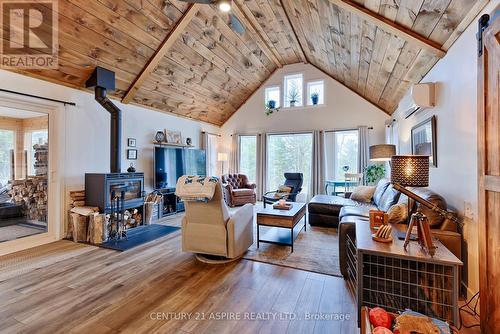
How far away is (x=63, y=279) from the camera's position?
238cm

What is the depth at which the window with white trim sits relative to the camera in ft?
21.9

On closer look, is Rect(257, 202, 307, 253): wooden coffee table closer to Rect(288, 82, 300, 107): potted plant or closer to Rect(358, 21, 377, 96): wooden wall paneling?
Rect(358, 21, 377, 96): wooden wall paneling

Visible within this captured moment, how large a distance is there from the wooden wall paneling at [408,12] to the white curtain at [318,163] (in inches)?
157

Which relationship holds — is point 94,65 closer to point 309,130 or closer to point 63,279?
point 63,279

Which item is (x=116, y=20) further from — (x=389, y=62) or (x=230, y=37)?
(x=389, y=62)

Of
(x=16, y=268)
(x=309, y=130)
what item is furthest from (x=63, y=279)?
(x=309, y=130)

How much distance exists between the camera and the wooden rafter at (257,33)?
4.00 meters

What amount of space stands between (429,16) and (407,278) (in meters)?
2.23

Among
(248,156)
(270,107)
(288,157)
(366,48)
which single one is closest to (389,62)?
(366,48)

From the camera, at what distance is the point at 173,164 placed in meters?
5.48

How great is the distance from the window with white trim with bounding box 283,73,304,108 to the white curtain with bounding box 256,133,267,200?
1215mm

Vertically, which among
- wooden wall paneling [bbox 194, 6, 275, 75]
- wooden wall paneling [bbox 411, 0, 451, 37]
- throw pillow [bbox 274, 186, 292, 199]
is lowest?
throw pillow [bbox 274, 186, 292, 199]

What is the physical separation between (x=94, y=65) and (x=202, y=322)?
3.93 metres

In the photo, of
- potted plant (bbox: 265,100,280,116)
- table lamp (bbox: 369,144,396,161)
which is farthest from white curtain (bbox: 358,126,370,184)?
potted plant (bbox: 265,100,280,116)
